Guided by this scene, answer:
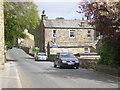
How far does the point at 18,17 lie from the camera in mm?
34969

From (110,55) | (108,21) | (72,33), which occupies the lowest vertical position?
(110,55)

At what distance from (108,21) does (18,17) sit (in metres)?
22.7

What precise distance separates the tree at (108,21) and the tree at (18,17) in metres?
20.1

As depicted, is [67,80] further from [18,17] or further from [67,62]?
[18,17]

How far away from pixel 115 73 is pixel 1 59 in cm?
920

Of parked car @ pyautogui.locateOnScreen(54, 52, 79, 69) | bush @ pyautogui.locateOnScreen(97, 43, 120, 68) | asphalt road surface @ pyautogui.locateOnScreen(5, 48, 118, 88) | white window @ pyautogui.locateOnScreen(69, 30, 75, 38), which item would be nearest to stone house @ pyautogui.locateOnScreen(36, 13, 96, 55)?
white window @ pyautogui.locateOnScreen(69, 30, 75, 38)

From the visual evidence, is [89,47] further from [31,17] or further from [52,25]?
[31,17]

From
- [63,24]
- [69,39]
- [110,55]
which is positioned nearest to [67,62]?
[110,55]

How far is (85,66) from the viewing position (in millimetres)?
23984

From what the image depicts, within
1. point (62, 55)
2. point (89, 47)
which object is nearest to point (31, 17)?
point (62, 55)

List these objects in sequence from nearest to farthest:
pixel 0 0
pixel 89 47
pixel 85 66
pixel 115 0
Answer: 1. pixel 115 0
2. pixel 0 0
3. pixel 85 66
4. pixel 89 47

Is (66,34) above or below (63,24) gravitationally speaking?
below

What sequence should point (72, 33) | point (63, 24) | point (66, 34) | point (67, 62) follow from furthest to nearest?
1. point (63, 24)
2. point (72, 33)
3. point (66, 34)
4. point (67, 62)

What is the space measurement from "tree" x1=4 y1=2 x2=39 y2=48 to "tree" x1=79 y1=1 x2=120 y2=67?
2013 centimetres
